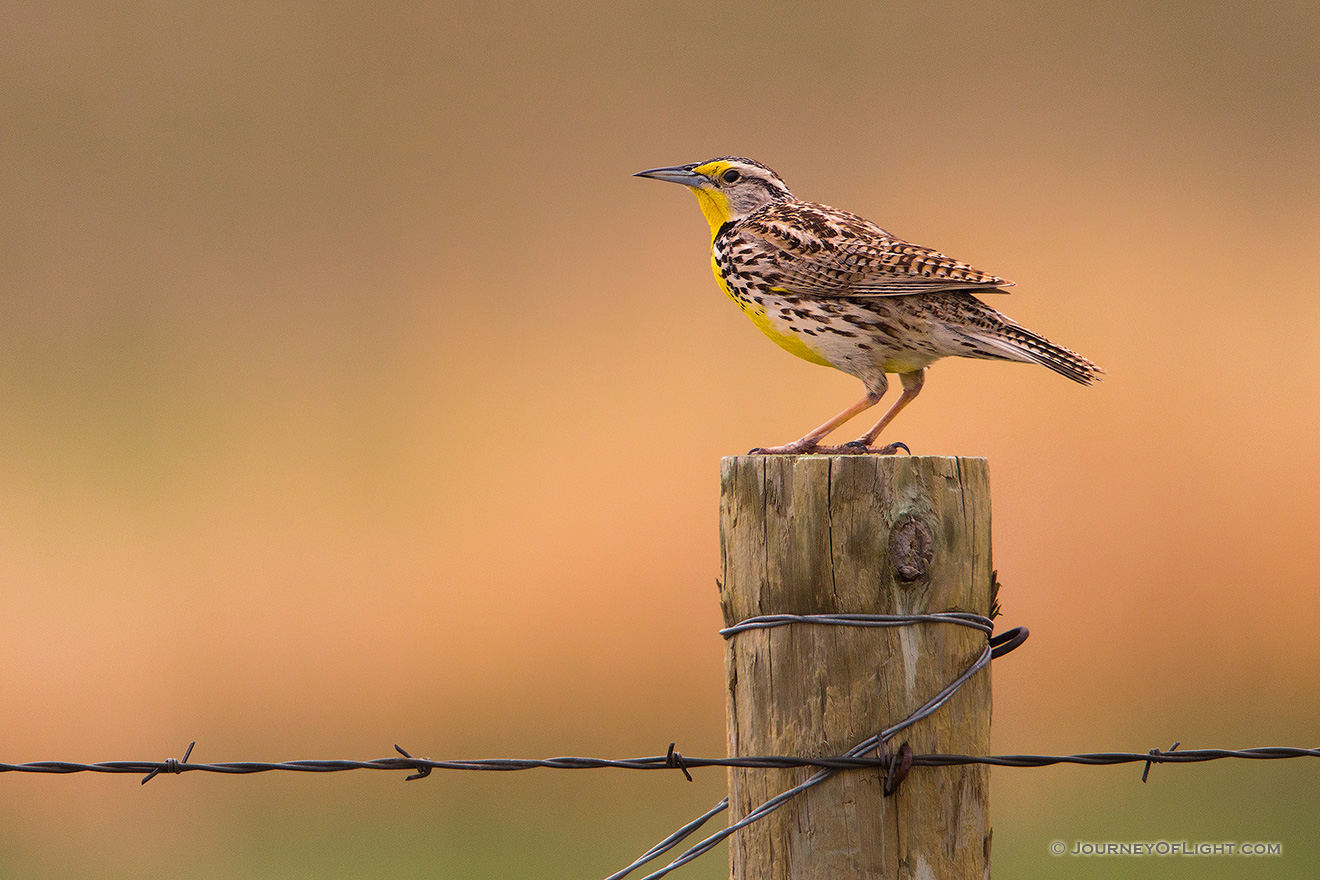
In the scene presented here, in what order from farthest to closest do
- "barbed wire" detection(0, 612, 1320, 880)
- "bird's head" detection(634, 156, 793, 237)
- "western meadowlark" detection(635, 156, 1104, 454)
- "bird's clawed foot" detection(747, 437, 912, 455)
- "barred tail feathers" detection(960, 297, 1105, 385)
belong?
"bird's head" detection(634, 156, 793, 237)
"western meadowlark" detection(635, 156, 1104, 454)
"barred tail feathers" detection(960, 297, 1105, 385)
"bird's clawed foot" detection(747, 437, 912, 455)
"barbed wire" detection(0, 612, 1320, 880)

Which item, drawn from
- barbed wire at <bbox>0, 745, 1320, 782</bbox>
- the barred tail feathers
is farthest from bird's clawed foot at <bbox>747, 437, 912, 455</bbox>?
barbed wire at <bbox>0, 745, 1320, 782</bbox>

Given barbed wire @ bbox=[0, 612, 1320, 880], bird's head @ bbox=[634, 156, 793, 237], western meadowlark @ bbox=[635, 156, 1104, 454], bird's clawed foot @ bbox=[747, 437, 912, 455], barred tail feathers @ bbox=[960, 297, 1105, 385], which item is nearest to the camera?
barbed wire @ bbox=[0, 612, 1320, 880]

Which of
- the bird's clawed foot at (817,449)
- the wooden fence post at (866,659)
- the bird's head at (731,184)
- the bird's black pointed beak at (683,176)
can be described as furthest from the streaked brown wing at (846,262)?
the wooden fence post at (866,659)

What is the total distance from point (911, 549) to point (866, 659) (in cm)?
20

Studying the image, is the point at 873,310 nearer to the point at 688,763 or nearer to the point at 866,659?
the point at 866,659

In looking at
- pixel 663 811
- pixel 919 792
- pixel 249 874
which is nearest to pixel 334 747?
pixel 249 874

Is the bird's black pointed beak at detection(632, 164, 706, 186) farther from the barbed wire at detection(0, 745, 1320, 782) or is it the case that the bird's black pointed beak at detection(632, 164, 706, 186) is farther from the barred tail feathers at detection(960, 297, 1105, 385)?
the barbed wire at detection(0, 745, 1320, 782)

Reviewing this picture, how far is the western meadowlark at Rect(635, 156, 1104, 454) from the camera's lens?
3170 millimetres

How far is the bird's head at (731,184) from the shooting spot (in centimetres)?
384

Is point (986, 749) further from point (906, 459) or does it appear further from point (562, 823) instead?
point (562, 823)

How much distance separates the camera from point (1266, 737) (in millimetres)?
6754

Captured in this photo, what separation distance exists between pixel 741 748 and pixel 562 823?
482cm

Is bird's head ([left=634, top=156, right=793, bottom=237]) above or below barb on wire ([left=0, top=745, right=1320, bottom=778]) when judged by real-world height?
above

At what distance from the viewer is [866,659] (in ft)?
6.40
